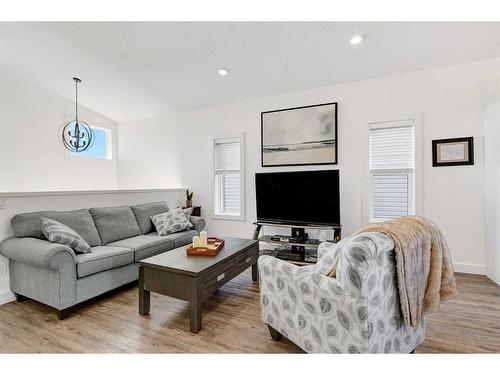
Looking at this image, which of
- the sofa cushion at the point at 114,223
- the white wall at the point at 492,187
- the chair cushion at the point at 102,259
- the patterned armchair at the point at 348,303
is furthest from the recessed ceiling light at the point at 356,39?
the sofa cushion at the point at 114,223

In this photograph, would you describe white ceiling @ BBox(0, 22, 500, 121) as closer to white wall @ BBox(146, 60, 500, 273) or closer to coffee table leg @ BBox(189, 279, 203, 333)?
white wall @ BBox(146, 60, 500, 273)

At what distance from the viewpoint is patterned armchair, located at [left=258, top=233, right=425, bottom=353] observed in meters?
1.39

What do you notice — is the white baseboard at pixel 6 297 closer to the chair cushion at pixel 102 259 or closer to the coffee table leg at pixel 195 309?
the chair cushion at pixel 102 259

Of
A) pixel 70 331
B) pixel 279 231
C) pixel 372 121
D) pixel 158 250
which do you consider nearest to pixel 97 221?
pixel 158 250

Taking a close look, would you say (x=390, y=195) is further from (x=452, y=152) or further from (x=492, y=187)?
(x=492, y=187)

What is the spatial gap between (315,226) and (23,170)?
4.75 meters

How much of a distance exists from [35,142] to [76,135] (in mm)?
614

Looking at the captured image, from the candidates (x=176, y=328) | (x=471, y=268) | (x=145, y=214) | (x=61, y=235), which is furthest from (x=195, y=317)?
(x=471, y=268)

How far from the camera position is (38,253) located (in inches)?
90.2

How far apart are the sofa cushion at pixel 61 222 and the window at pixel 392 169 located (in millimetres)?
3644

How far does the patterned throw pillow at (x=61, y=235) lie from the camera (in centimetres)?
256

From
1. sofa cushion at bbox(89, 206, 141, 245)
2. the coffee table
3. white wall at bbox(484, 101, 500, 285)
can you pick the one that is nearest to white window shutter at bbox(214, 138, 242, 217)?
sofa cushion at bbox(89, 206, 141, 245)

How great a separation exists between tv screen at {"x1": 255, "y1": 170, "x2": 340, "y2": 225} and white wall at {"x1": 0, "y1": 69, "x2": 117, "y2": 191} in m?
3.62
